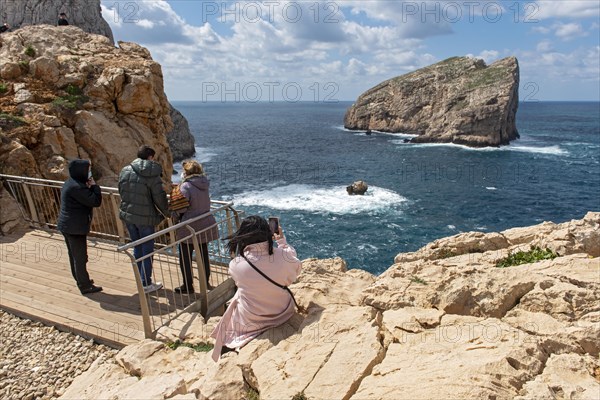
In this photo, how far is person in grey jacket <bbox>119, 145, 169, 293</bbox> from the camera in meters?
7.17

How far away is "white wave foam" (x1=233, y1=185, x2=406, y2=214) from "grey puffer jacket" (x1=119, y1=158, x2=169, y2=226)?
33.1m

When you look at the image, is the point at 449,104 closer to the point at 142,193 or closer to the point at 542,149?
the point at 542,149

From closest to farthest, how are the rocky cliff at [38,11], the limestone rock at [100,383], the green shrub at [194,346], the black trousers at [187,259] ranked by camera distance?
the limestone rock at [100,383]
the green shrub at [194,346]
the black trousers at [187,259]
the rocky cliff at [38,11]

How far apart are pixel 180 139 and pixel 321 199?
44.7 metres

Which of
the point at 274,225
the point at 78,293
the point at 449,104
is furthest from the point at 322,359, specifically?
the point at 449,104

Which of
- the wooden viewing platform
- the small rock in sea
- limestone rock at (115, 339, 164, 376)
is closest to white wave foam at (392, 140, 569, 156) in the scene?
A: the small rock in sea

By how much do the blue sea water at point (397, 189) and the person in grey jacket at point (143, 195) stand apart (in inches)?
851

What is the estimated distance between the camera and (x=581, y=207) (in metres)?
41.4

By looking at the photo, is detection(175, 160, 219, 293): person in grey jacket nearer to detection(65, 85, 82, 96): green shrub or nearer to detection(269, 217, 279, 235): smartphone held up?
detection(269, 217, 279, 235): smartphone held up

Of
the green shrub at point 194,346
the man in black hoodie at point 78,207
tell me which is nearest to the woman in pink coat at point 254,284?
the green shrub at point 194,346

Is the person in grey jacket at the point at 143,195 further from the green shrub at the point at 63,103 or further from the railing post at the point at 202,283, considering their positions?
the green shrub at the point at 63,103

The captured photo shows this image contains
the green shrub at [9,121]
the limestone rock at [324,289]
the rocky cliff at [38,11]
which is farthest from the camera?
the rocky cliff at [38,11]

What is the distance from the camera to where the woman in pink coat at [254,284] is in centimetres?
542

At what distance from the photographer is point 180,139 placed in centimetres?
7831
